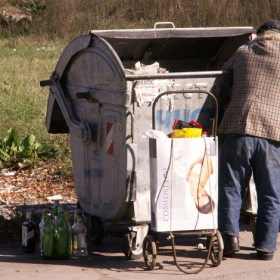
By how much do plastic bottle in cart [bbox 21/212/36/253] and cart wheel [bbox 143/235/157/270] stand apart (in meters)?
1.01

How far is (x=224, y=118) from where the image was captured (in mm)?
5406

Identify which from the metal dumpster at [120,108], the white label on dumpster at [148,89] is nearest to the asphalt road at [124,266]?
the metal dumpster at [120,108]

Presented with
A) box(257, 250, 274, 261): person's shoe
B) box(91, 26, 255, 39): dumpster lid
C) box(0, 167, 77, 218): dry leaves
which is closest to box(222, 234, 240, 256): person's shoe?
box(257, 250, 274, 261): person's shoe

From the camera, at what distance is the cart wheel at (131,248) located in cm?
529

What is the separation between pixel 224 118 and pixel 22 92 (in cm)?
609

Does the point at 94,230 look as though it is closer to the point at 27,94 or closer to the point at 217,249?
the point at 217,249

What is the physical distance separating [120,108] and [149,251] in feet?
3.59

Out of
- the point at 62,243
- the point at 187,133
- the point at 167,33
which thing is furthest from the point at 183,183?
the point at 167,33

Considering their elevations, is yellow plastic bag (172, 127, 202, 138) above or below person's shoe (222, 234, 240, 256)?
above

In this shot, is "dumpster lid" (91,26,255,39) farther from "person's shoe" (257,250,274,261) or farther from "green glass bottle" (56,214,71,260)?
"person's shoe" (257,250,274,261)

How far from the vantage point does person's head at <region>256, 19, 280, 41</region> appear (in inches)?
213

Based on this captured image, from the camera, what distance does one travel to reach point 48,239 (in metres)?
5.39

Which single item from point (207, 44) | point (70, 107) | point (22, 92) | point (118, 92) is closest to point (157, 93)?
point (118, 92)

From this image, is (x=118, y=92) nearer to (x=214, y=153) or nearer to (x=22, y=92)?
(x=214, y=153)
